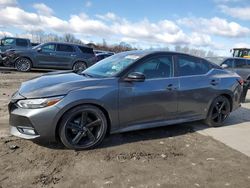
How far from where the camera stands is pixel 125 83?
208 inches

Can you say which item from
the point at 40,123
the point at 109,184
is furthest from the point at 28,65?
the point at 109,184

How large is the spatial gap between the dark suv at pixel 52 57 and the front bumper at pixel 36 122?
1294cm

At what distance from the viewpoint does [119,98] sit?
5.19 m

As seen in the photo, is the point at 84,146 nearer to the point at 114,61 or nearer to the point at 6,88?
the point at 114,61

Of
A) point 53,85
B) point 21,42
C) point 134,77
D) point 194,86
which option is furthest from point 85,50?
point 53,85

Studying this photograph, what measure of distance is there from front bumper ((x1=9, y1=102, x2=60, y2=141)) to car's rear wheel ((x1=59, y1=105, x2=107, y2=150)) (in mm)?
167

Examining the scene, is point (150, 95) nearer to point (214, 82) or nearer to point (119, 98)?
point (119, 98)

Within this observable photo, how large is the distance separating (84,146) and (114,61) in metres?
1.79

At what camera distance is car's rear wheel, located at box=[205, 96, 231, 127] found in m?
6.68

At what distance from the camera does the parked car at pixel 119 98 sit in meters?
4.72

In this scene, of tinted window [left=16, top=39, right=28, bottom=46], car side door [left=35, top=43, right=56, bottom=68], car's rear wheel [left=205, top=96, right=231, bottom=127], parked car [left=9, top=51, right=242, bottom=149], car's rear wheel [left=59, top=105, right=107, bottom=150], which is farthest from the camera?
tinted window [left=16, top=39, right=28, bottom=46]

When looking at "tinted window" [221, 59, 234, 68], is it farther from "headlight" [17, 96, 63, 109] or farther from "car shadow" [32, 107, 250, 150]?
"headlight" [17, 96, 63, 109]

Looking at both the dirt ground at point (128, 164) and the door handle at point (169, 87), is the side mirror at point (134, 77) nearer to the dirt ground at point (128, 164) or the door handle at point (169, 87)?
the door handle at point (169, 87)

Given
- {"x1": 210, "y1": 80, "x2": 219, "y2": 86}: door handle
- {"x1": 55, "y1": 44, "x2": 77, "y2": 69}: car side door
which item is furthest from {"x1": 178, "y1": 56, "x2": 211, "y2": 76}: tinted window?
{"x1": 55, "y1": 44, "x2": 77, "y2": 69}: car side door
